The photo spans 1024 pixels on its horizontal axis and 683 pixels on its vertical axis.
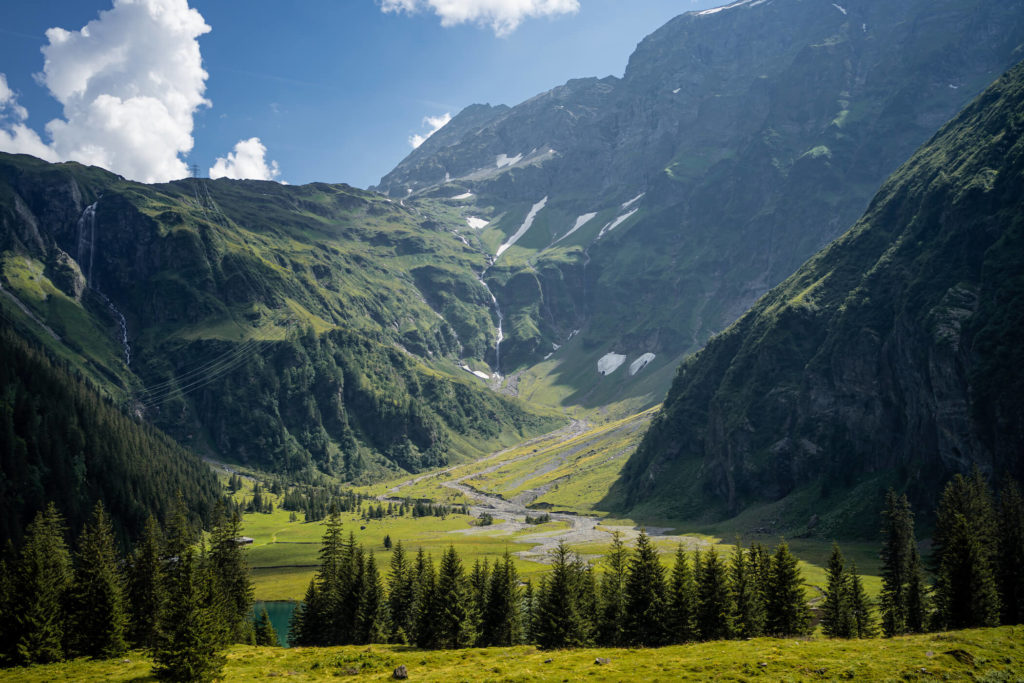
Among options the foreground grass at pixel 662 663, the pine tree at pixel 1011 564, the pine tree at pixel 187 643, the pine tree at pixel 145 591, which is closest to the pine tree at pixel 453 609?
the foreground grass at pixel 662 663

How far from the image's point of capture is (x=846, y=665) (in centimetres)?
3491

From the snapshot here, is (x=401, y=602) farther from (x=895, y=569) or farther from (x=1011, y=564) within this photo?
(x=1011, y=564)

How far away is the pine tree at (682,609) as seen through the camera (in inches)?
2251

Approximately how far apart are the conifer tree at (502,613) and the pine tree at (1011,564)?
47370 millimetres

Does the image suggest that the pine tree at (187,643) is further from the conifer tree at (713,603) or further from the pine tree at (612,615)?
the conifer tree at (713,603)

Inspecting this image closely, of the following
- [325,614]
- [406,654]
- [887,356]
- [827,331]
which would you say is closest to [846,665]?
[406,654]

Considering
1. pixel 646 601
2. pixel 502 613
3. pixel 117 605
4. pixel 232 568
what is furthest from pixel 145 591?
pixel 646 601

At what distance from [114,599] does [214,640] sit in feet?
63.2

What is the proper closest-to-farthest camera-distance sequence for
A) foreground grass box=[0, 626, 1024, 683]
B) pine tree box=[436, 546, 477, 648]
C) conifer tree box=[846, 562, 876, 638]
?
1. foreground grass box=[0, 626, 1024, 683]
2. pine tree box=[436, 546, 477, 648]
3. conifer tree box=[846, 562, 876, 638]

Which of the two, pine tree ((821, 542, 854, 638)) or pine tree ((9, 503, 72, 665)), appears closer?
pine tree ((9, 503, 72, 665))

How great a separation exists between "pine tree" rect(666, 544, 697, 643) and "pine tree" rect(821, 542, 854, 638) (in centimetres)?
1625

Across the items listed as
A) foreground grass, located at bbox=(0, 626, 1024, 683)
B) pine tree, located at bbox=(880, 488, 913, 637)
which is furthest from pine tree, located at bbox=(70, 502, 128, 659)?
pine tree, located at bbox=(880, 488, 913, 637)

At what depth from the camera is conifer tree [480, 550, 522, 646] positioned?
217 ft

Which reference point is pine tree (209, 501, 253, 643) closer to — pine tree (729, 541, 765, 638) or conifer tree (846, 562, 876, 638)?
pine tree (729, 541, 765, 638)
